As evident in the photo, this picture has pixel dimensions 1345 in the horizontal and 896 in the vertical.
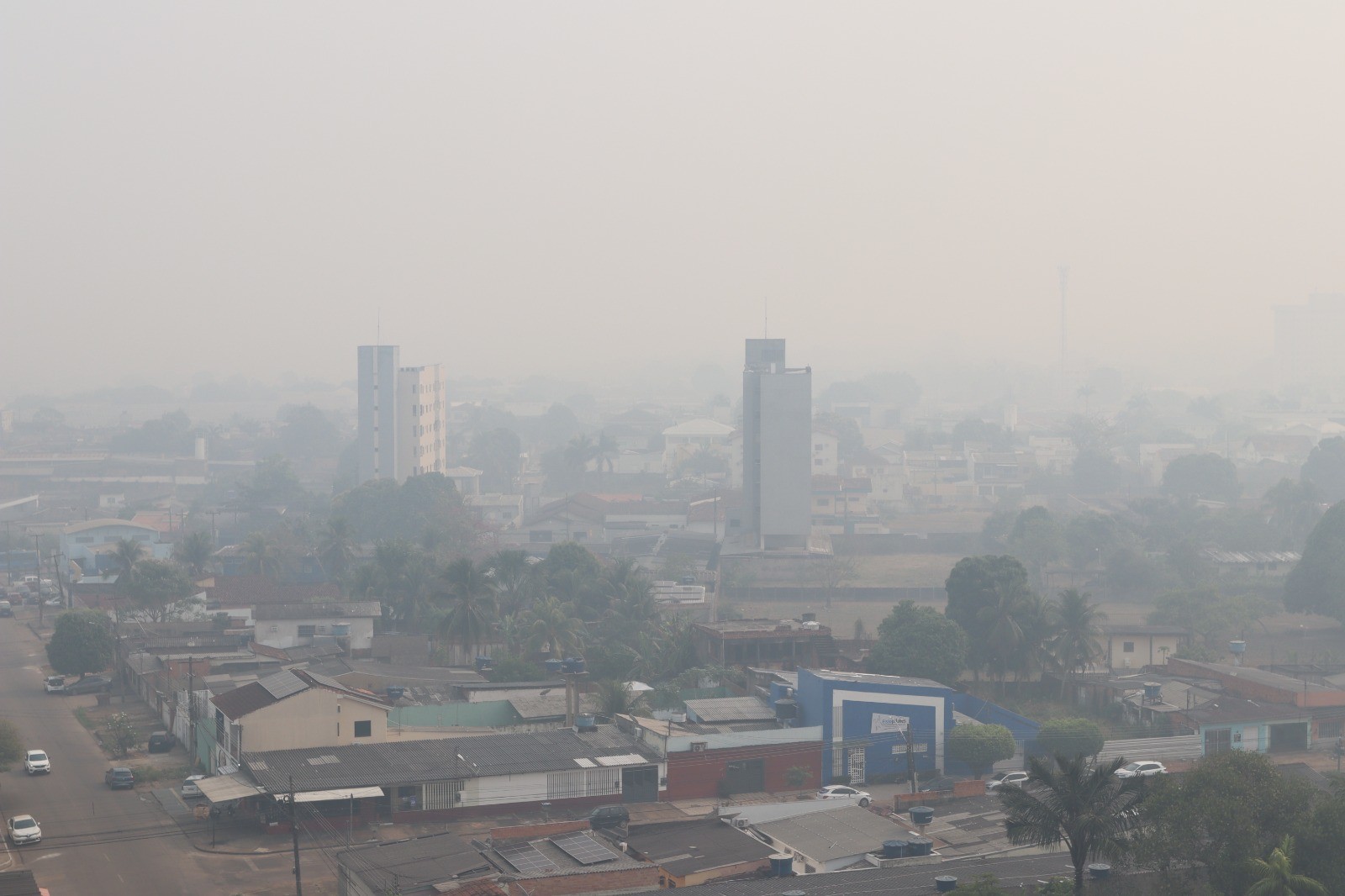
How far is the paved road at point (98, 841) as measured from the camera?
1900cm

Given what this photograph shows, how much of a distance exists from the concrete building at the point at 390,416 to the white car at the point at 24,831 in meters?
44.1

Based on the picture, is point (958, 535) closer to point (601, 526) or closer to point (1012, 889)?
point (601, 526)

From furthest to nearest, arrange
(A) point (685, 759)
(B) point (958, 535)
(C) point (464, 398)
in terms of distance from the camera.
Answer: (C) point (464, 398) < (B) point (958, 535) < (A) point (685, 759)

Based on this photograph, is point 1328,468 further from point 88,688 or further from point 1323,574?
point 88,688

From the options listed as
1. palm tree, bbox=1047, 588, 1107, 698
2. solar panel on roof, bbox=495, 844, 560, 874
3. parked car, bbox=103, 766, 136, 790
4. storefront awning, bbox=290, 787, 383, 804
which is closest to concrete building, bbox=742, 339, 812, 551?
palm tree, bbox=1047, 588, 1107, 698

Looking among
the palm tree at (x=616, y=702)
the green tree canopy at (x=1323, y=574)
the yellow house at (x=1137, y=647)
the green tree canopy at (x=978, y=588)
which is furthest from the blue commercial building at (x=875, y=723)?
the green tree canopy at (x=1323, y=574)

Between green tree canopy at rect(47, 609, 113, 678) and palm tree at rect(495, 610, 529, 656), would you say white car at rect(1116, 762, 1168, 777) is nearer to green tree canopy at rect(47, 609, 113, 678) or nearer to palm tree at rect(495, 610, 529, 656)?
palm tree at rect(495, 610, 529, 656)

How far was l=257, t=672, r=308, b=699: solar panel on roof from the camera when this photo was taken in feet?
76.8

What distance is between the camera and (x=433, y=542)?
45.1 m

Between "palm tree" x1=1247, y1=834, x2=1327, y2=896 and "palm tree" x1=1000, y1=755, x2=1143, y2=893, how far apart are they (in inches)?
64.9

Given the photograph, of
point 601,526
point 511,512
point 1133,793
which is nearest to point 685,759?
point 1133,793

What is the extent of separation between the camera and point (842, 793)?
2380 cm

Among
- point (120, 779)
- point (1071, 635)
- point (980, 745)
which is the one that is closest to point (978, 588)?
point (1071, 635)

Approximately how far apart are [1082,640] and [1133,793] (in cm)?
1388
